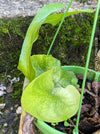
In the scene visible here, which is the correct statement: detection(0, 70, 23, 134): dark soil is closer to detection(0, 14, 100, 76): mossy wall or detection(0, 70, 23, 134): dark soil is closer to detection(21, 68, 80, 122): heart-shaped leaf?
detection(0, 14, 100, 76): mossy wall

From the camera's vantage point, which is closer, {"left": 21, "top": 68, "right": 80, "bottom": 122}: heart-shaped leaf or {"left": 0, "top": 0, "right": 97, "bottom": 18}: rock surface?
{"left": 21, "top": 68, "right": 80, "bottom": 122}: heart-shaped leaf

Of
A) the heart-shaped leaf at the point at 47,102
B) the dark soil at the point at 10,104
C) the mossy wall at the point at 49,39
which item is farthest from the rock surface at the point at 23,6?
the heart-shaped leaf at the point at 47,102

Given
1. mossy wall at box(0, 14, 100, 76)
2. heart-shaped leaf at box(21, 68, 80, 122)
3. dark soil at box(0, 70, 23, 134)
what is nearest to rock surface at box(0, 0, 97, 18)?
mossy wall at box(0, 14, 100, 76)

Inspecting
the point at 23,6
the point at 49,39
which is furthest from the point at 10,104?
the point at 23,6

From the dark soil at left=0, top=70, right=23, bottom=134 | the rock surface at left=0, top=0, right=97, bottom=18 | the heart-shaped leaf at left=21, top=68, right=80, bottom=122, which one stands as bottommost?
the dark soil at left=0, top=70, right=23, bottom=134

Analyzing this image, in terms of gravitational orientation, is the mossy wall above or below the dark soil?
above

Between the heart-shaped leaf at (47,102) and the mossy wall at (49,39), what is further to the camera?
the mossy wall at (49,39)

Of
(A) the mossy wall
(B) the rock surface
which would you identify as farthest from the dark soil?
(B) the rock surface

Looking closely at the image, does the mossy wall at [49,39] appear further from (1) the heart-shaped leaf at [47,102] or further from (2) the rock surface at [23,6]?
(1) the heart-shaped leaf at [47,102]

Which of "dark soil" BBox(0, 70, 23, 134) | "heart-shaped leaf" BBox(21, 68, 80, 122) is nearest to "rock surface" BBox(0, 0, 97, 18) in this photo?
"dark soil" BBox(0, 70, 23, 134)
